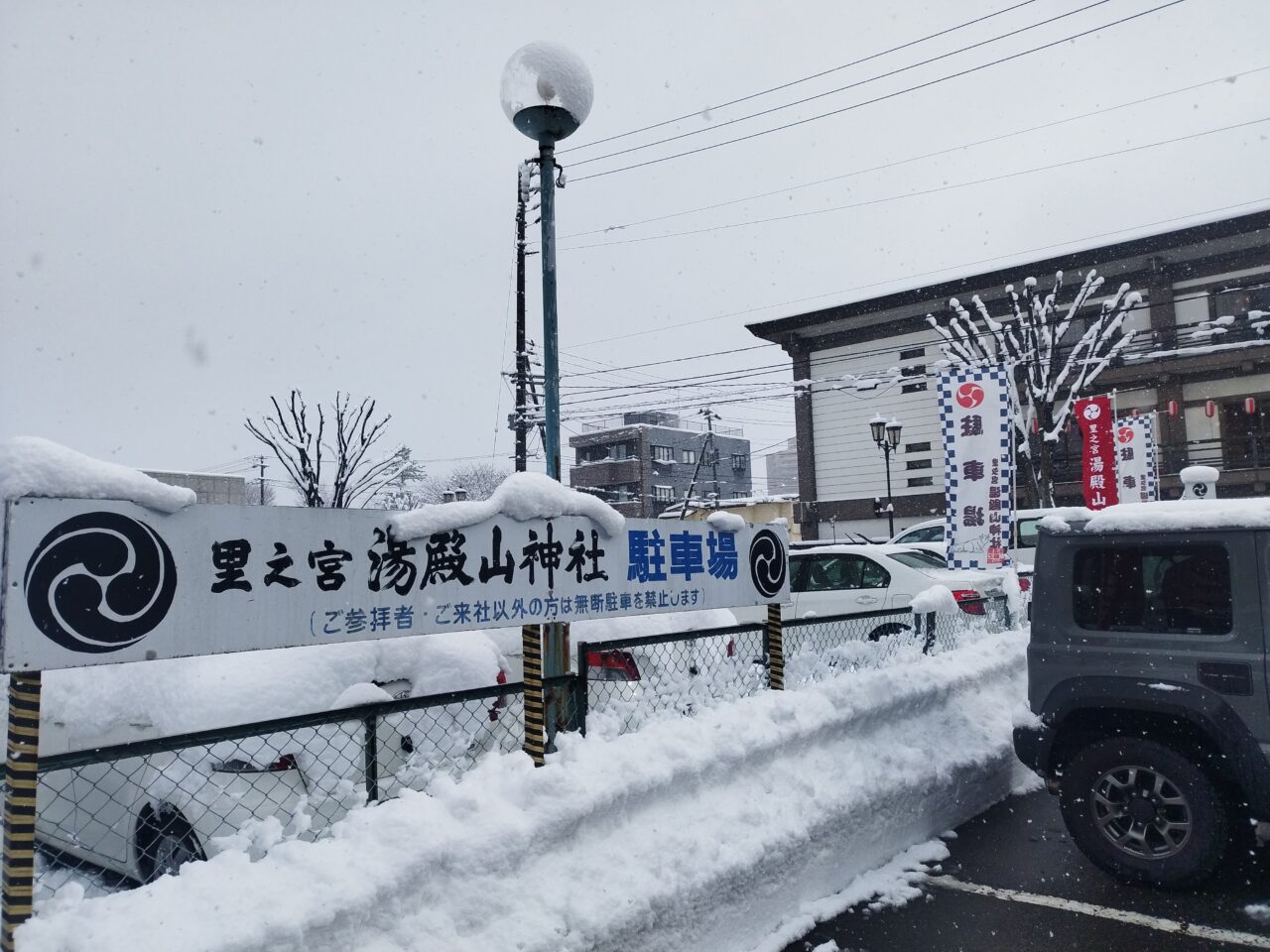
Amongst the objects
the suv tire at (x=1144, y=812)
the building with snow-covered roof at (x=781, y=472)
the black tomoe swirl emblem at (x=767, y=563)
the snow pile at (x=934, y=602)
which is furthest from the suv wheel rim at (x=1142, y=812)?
the building with snow-covered roof at (x=781, y=472)

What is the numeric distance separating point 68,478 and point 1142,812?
4.82 metres

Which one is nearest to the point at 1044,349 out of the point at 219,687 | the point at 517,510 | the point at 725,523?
the point at 725,523

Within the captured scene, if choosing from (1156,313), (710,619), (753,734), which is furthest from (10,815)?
(1156,313)

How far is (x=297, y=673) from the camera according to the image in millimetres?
4371

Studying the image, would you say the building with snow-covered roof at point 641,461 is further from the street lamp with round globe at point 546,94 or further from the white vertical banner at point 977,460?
the street lamp with round globe at point 546,94

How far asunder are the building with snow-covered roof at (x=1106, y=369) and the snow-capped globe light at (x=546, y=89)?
53.9 ft

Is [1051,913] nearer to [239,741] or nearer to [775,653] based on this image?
[775,653]

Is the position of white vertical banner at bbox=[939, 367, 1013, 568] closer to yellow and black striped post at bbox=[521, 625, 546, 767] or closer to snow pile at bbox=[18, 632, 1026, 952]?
snow pile at bbox=[18, 632, 1026, 952]

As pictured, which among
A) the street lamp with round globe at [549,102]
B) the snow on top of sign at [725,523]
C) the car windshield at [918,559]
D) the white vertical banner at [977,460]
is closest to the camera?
the snow on top of sign at [725,523]

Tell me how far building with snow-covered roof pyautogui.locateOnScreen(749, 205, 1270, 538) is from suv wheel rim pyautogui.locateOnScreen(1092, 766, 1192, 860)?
56.1 feet

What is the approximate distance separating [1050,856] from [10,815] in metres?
4.82

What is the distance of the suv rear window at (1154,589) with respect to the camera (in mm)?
4141

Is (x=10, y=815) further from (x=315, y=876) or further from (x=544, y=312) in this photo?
(x=544, y=312)

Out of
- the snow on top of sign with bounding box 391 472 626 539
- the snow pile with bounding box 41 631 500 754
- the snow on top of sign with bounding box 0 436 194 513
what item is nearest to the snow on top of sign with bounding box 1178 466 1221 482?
the snow on top of sign with bounding box 391 472 626 539
